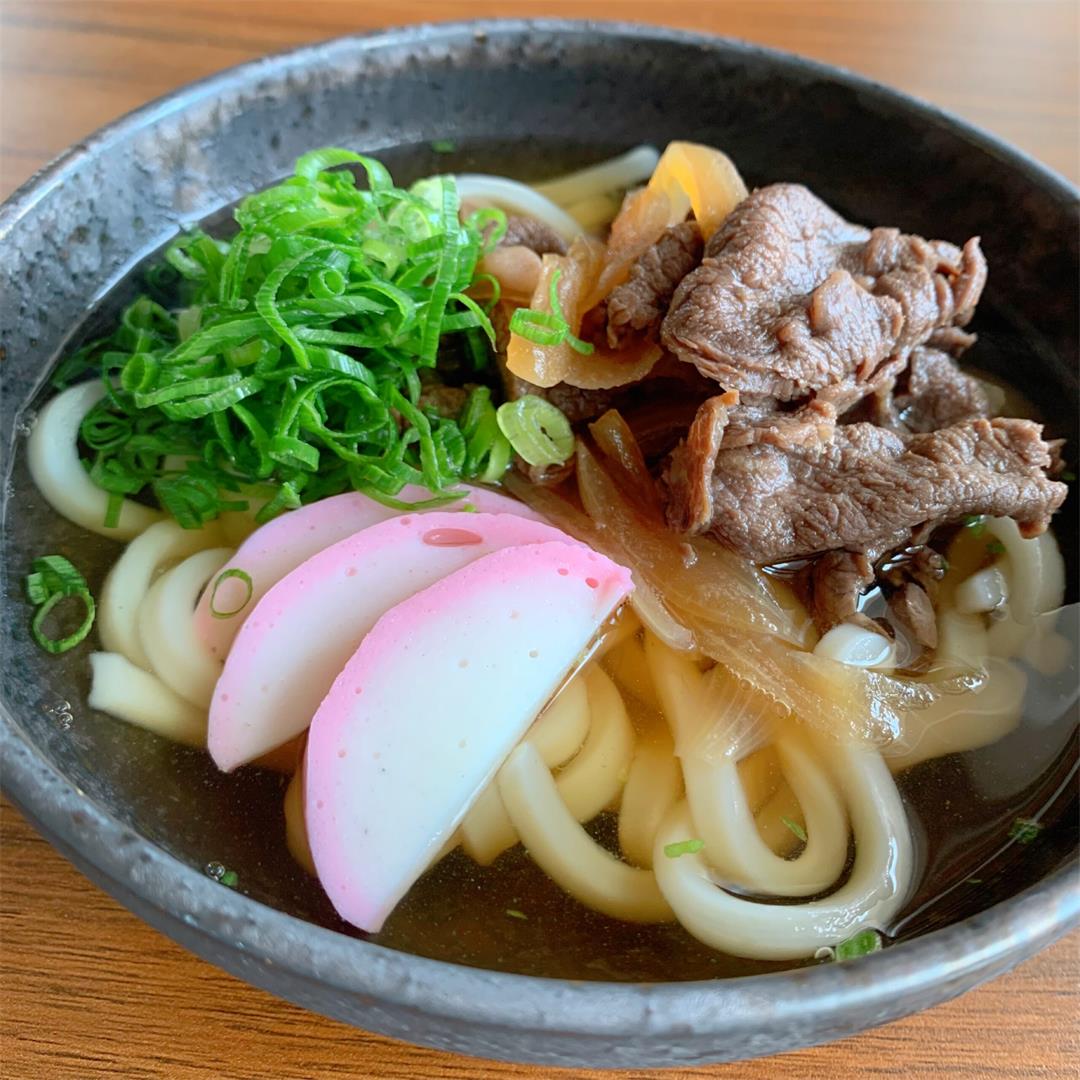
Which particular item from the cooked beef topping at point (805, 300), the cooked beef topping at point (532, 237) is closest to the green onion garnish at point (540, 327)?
the cooked beef topping at point (805, 300)

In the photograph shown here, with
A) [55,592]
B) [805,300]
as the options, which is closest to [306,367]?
[55,592]

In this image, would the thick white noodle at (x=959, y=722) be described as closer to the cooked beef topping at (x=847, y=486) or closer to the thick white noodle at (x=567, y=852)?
the cooked beef topping at (x=847, y=486)

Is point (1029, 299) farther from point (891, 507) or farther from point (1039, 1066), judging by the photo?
point (1039, 1066)

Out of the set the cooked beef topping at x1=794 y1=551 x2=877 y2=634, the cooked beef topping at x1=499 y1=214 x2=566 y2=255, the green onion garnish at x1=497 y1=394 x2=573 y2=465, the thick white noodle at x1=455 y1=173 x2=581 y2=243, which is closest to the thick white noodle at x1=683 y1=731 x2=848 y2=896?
the cooked beef topping at x1=794 y1=551 x2=877 y2=634

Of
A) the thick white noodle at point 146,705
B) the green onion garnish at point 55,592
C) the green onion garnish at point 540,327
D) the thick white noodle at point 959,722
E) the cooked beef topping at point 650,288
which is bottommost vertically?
the thick white noodle at point 146,705

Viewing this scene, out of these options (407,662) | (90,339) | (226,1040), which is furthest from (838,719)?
(90,339)

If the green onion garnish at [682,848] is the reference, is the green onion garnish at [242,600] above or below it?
above
